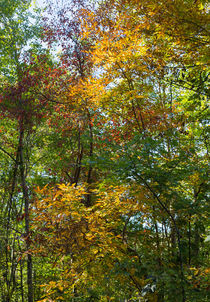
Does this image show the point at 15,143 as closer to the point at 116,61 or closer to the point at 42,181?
the point at 42,181

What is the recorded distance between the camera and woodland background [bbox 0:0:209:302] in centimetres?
254

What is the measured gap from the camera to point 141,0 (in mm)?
2824

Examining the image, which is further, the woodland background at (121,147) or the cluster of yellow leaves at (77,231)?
the cluster of yellow leaves at (77,231)

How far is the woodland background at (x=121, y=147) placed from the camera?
2535 millimetres

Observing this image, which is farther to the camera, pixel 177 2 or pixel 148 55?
pixel 148 55

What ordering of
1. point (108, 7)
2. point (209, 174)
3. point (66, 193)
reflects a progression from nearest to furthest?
point (209, 174)
point (66, 193)
point (108, 7)

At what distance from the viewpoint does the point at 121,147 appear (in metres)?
2.41

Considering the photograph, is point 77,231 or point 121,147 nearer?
point 121,147

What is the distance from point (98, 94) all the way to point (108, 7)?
2480 mm

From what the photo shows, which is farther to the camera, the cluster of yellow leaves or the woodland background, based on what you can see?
the cluster of yellow leaves

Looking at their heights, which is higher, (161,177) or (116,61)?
(116,61)

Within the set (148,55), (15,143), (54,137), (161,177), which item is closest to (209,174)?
(161,177)

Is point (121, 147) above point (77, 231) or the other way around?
above

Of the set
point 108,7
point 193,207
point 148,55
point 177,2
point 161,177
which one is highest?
point 108,7
